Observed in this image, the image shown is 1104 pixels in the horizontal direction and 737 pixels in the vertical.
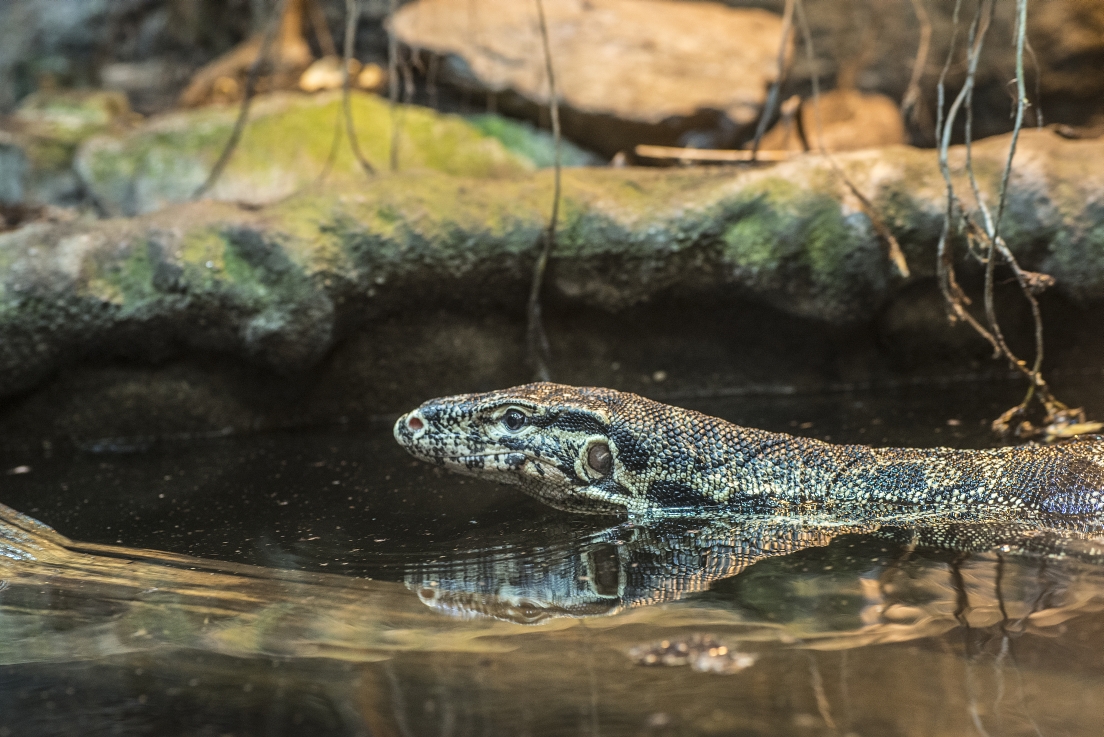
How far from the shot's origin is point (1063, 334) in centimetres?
680

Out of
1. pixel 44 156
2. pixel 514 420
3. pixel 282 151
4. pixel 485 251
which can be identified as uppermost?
pixel 282 151

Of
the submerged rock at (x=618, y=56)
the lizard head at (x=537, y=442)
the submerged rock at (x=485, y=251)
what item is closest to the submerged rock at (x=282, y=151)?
the submerged rock at (x=618, y=56)

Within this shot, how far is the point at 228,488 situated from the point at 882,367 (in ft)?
15.8

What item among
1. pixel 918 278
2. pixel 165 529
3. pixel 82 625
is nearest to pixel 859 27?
pixel 918 278

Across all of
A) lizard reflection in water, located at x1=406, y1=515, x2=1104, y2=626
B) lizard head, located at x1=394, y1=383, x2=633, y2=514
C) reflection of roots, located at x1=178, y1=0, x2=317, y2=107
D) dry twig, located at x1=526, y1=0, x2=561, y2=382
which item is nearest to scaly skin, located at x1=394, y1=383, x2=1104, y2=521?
lizard head, located at x1=394, y1=383, x2=633, y2=514

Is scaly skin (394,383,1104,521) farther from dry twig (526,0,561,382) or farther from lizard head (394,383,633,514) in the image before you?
dry twig (526,0,561,382)

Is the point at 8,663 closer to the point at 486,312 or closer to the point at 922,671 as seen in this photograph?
the point at 922,671

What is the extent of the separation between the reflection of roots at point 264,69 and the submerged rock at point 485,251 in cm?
507

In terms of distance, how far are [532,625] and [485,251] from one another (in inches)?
159

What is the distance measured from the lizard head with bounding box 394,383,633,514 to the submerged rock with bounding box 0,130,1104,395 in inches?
88.7

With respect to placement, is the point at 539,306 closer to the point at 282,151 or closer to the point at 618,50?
the point at 282,151

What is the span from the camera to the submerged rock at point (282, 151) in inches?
373

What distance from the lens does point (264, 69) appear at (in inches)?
443

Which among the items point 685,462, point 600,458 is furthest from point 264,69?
point 685,462
